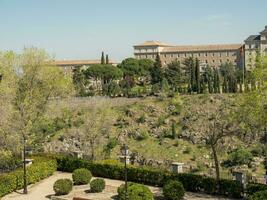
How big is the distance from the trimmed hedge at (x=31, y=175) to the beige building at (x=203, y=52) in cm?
8728

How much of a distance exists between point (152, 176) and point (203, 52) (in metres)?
95.0

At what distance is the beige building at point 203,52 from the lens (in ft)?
369

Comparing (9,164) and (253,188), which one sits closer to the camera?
(253,188)

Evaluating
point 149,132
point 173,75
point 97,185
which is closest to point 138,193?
point 97,185

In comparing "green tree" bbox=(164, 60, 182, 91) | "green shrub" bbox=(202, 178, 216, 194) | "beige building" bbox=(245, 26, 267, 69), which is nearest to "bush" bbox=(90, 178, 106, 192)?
"green shrub" bbox=(202, 178, 216, 194)

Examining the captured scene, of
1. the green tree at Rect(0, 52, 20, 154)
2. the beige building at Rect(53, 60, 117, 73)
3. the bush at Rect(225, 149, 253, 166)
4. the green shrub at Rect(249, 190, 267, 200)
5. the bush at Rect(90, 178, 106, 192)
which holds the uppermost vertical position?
the beige building at Rect(53, 60, 117, 73)

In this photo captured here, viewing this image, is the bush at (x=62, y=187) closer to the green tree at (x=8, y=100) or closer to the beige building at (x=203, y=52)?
the green tree at (x=8, y=100)

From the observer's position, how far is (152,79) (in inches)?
3238

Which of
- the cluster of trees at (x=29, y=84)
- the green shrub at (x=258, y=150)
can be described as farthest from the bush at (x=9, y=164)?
the green shrub at (x=258, y=150)

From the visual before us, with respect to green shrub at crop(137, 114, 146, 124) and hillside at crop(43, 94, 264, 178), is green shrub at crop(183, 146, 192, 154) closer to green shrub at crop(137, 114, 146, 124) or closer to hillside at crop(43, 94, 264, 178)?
hillside at crop(43, 94, 264, 178)

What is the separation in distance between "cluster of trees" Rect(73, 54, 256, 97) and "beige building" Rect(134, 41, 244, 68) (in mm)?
21596

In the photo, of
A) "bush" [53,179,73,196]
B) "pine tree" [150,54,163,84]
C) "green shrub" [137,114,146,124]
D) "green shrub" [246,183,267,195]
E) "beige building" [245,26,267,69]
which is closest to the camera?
"green shrub" [246,183,267,195]

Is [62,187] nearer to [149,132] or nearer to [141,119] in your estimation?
[149,132]

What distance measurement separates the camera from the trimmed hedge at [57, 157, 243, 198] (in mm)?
20484
